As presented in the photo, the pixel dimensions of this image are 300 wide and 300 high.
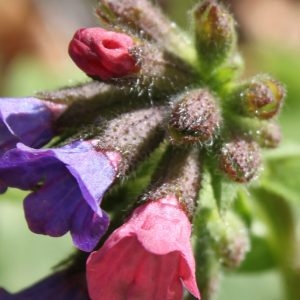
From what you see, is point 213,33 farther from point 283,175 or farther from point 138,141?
point 283,175

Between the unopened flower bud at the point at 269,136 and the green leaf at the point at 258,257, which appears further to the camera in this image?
the green leaf at the point at 258,257

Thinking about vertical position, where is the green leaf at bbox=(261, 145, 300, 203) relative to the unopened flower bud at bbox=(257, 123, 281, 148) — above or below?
below

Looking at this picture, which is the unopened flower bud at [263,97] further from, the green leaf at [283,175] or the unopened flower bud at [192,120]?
the green leaf at [283,175]

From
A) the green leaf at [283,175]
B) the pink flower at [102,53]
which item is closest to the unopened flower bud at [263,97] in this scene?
the pink flower at [102,53]

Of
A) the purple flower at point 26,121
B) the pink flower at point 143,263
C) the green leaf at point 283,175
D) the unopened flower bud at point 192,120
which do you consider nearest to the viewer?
the pink flower at point 143,263

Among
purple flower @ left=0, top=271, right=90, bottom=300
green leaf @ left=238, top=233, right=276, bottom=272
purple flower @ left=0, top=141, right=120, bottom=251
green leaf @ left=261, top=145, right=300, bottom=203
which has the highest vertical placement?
purple flower @ left=0, top=141, right=120, bottom=251

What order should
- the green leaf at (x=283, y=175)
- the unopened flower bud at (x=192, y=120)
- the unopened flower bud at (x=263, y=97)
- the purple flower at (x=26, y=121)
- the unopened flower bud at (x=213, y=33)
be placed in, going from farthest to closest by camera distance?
1. the green leaf at (x=283, y=175)
2. the unopened flower bud at (x=213, y=33)
3. the unopened flower bud at (x=263, y=97)
4. the purple flower at (x=26, y=121)
5. the unopened flower bud at (x=192, y=120)

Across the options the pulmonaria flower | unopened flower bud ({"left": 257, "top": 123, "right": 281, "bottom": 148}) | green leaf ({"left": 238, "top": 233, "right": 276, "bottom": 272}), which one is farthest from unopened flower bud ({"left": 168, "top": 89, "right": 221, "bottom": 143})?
green leaf ({"left": 238, "top": 233, "right": 276, "bottom": 272})

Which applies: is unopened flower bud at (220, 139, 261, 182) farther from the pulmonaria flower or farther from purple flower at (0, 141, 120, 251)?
purple flower at (0, 141, 120, 251)

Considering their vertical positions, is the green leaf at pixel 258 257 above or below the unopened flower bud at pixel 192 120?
below
